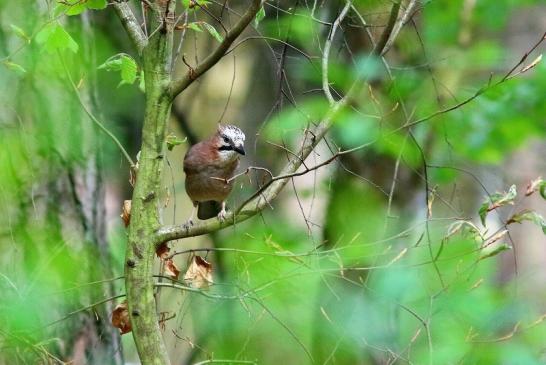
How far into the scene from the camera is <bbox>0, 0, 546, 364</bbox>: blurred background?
3.75 metres

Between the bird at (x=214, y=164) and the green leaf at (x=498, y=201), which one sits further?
the bird at (x=214, y=164)

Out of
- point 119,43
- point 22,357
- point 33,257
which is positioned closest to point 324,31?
point 119,43

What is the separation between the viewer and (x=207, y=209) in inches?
225

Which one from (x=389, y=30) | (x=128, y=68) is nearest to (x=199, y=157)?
(x=128, y=68)

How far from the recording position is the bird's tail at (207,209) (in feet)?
18.6

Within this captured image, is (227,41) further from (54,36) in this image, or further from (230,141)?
(230,141)

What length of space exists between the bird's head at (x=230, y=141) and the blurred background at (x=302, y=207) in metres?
0.15

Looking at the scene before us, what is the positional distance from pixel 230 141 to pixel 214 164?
23 centimetres

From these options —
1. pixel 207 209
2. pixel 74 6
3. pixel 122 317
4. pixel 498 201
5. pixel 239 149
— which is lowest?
pixel 122 317

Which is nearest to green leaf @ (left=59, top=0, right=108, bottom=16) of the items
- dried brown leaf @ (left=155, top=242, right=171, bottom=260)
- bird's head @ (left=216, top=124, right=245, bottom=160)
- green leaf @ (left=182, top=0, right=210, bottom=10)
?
green leaf @ (left=182, top=0, right=210, bottom=10)

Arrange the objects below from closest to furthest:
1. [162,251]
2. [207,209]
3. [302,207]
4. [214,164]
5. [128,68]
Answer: [162,251], [128,68], [302,207], [214,164], [207,209]

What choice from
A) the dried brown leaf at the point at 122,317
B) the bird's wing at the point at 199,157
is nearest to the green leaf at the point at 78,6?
the dried brown leaf at the point at 122,317

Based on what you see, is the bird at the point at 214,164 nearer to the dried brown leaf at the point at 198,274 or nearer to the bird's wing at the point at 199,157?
the bird's wing at the point at 199,157

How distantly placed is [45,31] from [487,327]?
2183 millimetres
